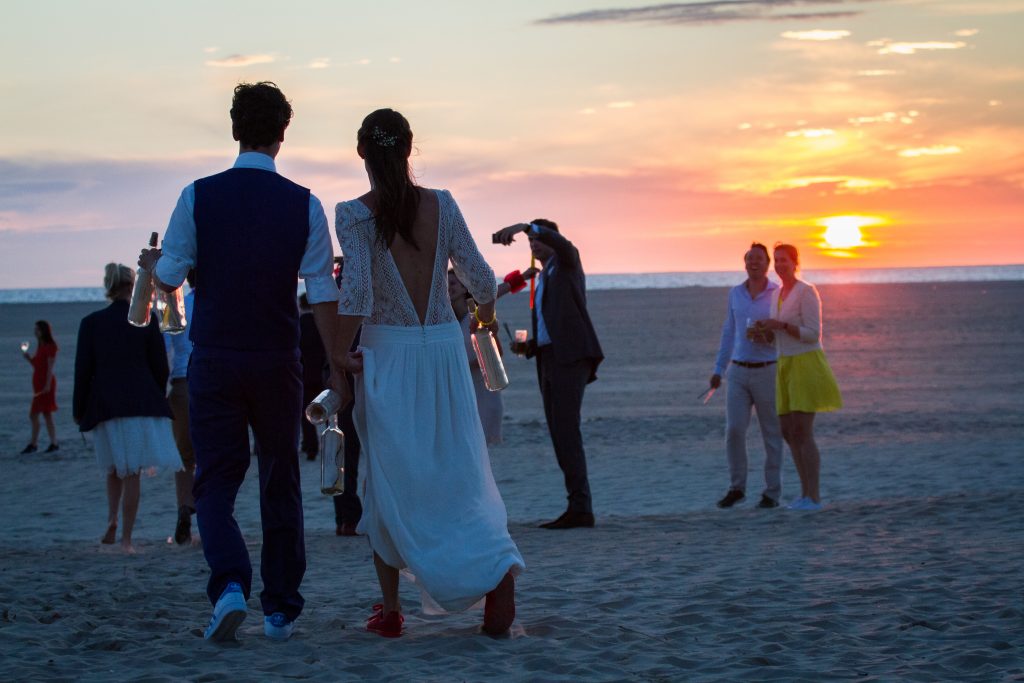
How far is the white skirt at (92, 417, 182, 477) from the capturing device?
325 inches

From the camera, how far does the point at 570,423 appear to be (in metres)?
8.77

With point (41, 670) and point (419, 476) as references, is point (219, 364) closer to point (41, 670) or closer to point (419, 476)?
point (419, 476)

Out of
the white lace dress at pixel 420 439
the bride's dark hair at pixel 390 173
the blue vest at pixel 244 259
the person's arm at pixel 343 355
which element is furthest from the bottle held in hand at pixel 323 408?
the bride's dark hair at pixel 390 173

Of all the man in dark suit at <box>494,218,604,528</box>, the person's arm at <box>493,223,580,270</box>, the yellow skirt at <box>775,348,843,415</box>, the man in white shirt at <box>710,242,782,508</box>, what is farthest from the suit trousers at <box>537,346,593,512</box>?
the yellow skirt at <box>775,348,843,415</box>

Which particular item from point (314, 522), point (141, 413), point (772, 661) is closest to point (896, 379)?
point (314, 522)

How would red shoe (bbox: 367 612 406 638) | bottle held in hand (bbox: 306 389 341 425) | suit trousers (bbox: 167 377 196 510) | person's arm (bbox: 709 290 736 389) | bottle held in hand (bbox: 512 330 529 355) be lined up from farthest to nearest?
person's arm (bbox: 709 290 736 389)
suit trousers (bbox: 167 377 196 510)
bottle held in hand (bbox: 512 330 529 355)
red shoe (bbox: 367 612 406 638)
bottle held in hand (bbox: 306 389 341 425)

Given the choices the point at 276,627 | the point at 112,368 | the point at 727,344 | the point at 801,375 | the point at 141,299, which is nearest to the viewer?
the point at 276,627

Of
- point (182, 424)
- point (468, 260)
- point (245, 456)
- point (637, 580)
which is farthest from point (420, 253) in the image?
point (182, 424)

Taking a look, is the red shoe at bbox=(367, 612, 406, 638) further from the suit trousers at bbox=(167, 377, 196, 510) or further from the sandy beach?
the suit trousers at bbox=(167, 377, 196, 510)

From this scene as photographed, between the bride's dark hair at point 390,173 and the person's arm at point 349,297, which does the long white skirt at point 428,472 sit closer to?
the person's arm at point 349,297

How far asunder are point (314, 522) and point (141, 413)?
2315mm

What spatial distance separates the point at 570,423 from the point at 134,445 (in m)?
2.95

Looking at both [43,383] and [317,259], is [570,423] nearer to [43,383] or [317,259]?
[317,259]

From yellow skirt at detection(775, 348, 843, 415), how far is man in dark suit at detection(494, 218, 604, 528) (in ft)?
5.11
